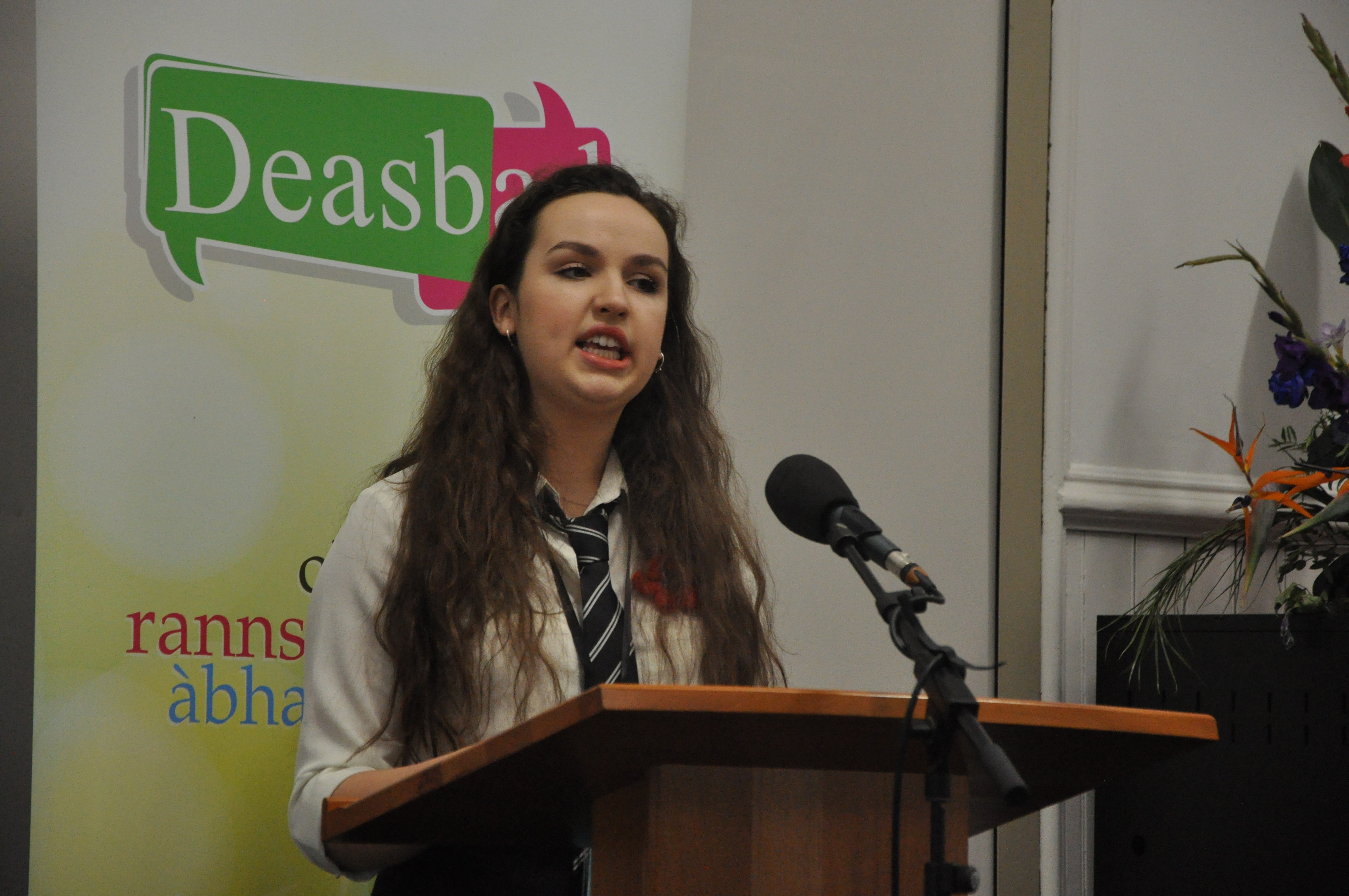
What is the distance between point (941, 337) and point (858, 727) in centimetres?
159

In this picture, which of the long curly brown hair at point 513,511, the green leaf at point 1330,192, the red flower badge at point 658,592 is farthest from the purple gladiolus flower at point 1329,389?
the red flower badge at point 658,592

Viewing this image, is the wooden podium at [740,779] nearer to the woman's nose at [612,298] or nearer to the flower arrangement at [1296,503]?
the woman's nose at [612,298]

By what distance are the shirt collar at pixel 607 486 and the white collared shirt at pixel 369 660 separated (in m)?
0.08

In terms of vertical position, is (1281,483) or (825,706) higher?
(1281,483)

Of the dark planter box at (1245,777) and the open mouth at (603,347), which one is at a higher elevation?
the open mouth at (603,347)

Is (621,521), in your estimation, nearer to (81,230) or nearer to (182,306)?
(182,306)

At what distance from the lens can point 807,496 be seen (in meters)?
1.05

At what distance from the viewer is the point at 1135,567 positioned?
90.9 inches

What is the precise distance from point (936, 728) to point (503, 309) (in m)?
1.13

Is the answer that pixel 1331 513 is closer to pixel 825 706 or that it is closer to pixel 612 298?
pixel 612 298

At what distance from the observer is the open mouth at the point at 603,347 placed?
166cm

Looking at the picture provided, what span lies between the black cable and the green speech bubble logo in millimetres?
1319

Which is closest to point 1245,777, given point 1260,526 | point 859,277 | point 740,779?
point 1260,526

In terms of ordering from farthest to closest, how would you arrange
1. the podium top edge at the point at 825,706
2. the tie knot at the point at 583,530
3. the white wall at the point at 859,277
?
1. the white wall at the point at 859,277
2. the tie knot at the point at 583,530
3. the podium top edge at the point at 825,706
